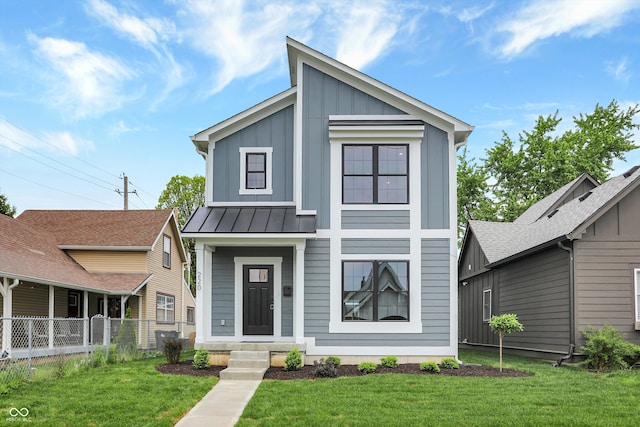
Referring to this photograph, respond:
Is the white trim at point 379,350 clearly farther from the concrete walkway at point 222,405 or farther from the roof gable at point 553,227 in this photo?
the roof gable at point 553,227

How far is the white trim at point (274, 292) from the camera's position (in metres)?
16.0

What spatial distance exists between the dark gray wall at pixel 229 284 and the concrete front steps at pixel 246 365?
1645mm

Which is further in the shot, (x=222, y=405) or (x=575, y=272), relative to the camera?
(x=575, y=272)

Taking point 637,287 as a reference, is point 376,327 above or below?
below

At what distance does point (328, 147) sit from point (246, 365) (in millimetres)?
5634

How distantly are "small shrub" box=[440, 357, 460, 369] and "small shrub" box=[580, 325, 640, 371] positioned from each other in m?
2.83

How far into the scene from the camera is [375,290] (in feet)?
50.6

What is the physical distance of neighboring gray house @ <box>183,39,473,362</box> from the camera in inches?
603

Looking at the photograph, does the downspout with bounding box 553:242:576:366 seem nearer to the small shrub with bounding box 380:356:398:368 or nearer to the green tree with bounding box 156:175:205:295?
the small shrub with bounding box 380:356:398:368

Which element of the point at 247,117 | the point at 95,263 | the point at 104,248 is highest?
the point at 247,117

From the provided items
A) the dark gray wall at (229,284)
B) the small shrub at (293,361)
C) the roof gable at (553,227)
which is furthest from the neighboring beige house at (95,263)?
the roof gable at (553,227)

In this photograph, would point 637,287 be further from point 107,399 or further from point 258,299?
point 107,399

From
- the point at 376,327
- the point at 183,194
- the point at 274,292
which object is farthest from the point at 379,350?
the point at 183,194

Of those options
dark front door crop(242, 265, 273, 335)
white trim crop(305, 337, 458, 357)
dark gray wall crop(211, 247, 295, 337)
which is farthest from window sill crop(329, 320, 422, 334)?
dark front door crop(242, 265, 273, 335)
